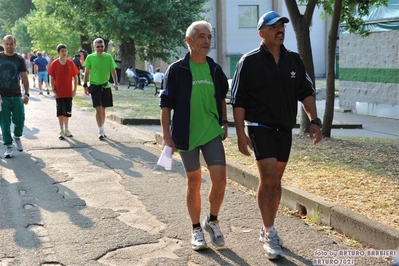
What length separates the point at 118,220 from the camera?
6.53 metres

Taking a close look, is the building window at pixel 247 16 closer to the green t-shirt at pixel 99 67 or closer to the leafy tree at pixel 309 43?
the leafy tree at pixel 309 43

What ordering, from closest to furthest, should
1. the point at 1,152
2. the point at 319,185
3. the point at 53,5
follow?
the point at 319,185, the point at 1,152, the point at 53,5

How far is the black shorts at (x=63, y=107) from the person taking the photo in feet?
41.7

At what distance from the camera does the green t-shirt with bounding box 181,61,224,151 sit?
5391mm

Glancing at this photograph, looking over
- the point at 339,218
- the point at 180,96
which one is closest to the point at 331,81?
the point at 339,218

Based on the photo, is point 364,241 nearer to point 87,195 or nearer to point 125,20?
A: point 87,195

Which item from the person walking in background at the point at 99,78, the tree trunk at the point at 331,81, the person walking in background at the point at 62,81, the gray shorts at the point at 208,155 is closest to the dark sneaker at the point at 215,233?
the gray shorts at the point at 208,155

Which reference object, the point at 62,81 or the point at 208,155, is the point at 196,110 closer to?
the point at 208,155

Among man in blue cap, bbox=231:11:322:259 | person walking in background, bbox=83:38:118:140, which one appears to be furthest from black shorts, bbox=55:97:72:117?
man in blue cap, bbox=231:11:322:259

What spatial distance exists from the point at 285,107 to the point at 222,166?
0.73m

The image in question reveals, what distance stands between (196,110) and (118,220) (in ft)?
5.76

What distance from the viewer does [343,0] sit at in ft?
41.1

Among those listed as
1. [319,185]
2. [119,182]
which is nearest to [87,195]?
[119,182]

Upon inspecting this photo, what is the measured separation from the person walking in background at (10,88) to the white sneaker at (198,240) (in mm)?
5719
